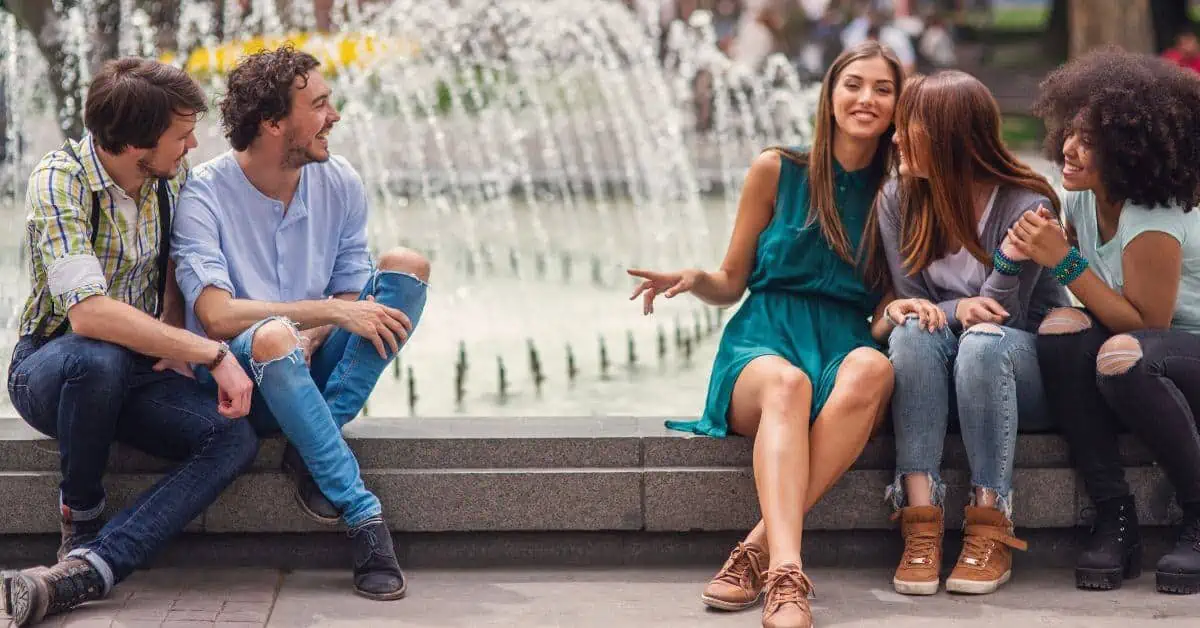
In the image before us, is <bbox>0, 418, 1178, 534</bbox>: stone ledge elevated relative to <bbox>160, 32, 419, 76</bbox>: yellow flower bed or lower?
lower

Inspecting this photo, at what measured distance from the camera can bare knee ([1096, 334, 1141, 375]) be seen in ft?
13.2

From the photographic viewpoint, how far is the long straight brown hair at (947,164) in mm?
4188

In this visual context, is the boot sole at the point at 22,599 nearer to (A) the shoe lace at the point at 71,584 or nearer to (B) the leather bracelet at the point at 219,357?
(A) the shoe lace at the point at 71,584

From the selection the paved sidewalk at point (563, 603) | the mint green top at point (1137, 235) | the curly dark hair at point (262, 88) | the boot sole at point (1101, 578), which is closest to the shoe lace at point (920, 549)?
the paved sidewalk at point (563, 603)

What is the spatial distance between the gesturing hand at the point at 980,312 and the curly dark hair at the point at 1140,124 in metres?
0.42

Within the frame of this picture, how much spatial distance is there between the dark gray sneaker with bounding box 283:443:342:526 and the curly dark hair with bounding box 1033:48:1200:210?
2.20 m

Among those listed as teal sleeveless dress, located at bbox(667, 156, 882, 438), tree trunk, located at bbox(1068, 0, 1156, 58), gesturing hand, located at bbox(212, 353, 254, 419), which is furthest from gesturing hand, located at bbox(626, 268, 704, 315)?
tree trunk, located at bbox(1068, 0, 1156, 58)

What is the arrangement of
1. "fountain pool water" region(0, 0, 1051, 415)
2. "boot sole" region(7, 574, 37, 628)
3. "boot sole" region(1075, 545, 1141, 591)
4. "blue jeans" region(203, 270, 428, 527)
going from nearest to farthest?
"boot sole" region(7, 574, 37, 628), "blue jeans" region(203, 270, 428, 527), "boot sole" region(1075, 545, 1141, 591), "fountain pool water" region(0, 0, 1051, 415)

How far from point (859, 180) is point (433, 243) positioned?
6.16 m

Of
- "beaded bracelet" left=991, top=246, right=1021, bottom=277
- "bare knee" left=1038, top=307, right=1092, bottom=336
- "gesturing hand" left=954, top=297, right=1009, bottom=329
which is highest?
"beaded bracelet" left=991, top=246, right=1021, bottom=277

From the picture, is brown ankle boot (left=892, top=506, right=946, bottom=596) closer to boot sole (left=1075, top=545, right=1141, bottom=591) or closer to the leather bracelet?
boot sole (left=1075, top=545, right=1141, bottom=591)

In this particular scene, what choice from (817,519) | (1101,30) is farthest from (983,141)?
(1101,30)

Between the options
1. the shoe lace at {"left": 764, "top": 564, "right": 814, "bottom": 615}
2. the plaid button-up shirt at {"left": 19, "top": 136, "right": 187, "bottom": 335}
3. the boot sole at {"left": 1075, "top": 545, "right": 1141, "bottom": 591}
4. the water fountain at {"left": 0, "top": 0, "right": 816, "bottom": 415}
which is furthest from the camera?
the water fountain at {"left": 0, "top": 0, "right": 816, "bottom": 415}

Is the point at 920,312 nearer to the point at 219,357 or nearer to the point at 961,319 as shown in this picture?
the point at 961,319
